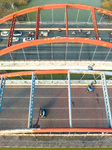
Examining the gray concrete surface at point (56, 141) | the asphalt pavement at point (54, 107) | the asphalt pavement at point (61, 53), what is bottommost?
the gray concrete surface at point (56, 141)

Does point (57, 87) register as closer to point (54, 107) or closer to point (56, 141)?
point (54, 107)

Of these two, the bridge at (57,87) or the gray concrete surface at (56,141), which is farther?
the gray concrete surface at (56,141)

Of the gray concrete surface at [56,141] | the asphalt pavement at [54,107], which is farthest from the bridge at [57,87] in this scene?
the gray concrete surface at [56,141]

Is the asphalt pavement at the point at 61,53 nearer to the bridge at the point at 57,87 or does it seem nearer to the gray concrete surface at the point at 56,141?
the bridge at the point at 57,87

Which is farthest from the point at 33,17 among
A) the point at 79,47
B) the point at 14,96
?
the point at 14,96

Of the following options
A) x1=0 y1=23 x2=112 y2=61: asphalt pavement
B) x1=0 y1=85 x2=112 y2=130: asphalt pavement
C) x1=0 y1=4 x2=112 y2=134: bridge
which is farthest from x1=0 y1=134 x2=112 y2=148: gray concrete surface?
x1=0 y1=23 x2=112 y2=61: asphalt pavement

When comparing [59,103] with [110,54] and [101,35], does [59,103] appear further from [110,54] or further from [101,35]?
[101,35]

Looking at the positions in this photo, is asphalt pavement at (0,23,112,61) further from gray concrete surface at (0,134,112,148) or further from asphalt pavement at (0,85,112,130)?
gray concrete surface at (0,134,112,148)
